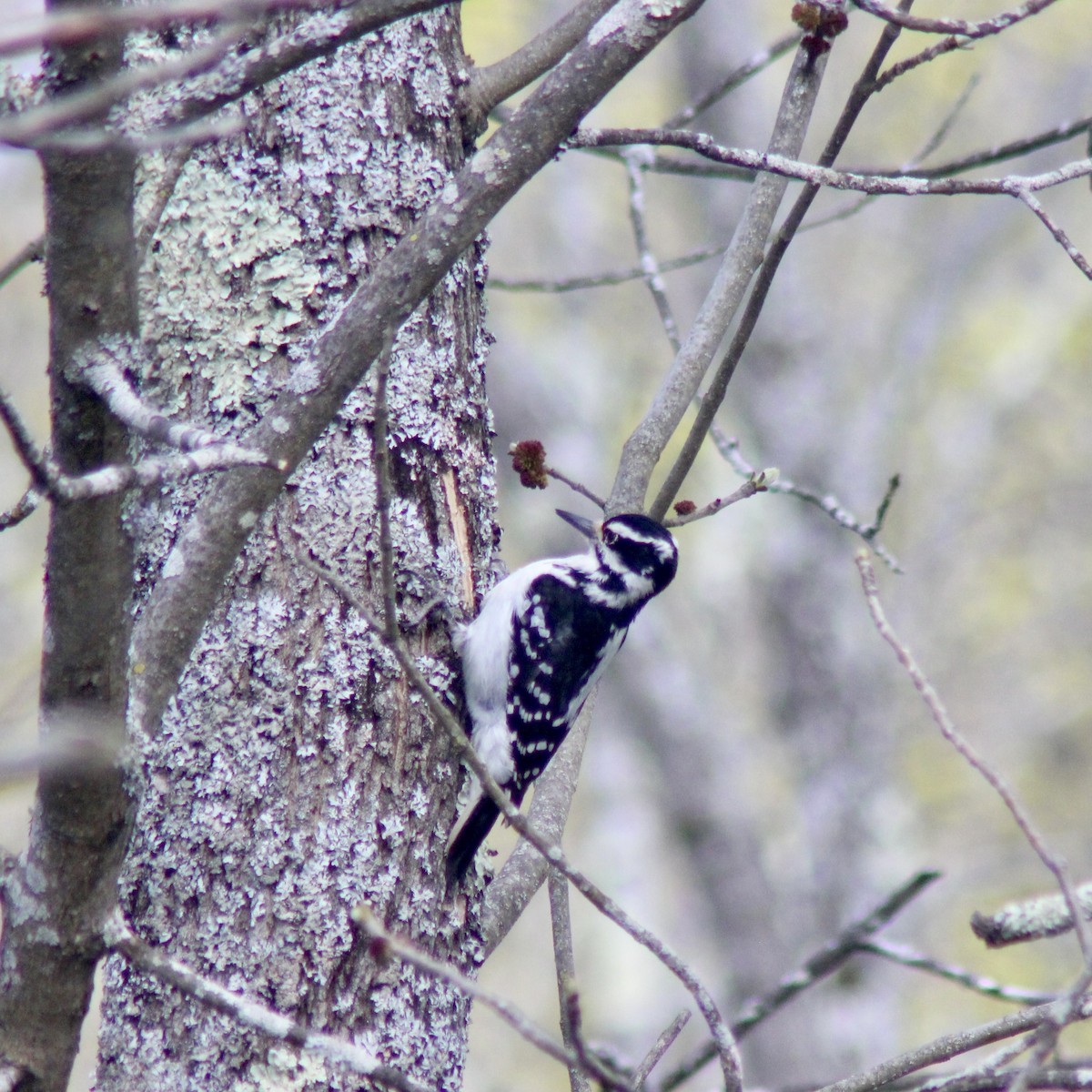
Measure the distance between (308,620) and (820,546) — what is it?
7854 mm

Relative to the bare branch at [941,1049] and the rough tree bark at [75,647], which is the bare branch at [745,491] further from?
the rough tree bark at [75,647]

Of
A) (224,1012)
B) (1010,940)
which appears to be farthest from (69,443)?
(1010,940)

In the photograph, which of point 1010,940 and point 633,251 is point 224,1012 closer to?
point 1010,940

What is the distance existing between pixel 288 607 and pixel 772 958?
7534mm

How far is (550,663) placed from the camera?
4113 millimetres

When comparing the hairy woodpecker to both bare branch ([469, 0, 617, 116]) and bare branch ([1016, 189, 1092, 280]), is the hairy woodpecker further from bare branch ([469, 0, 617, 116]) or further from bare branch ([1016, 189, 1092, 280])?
bare branch ([1016, 189, 1092, 280])

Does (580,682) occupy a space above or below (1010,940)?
above

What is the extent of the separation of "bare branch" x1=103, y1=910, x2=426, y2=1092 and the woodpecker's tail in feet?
2.75

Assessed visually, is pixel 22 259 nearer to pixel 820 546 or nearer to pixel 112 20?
pixel 112 20

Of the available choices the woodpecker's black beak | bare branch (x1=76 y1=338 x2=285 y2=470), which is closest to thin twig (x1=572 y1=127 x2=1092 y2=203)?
bare branch (x1=76 y1=338 x2=285 y2=470)

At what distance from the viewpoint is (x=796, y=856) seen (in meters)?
10.9

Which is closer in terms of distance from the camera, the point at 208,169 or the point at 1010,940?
the point at 1010,940

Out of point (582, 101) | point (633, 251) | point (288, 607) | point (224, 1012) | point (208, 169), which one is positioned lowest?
point (224, 1012)

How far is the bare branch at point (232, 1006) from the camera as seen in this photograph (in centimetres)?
168
